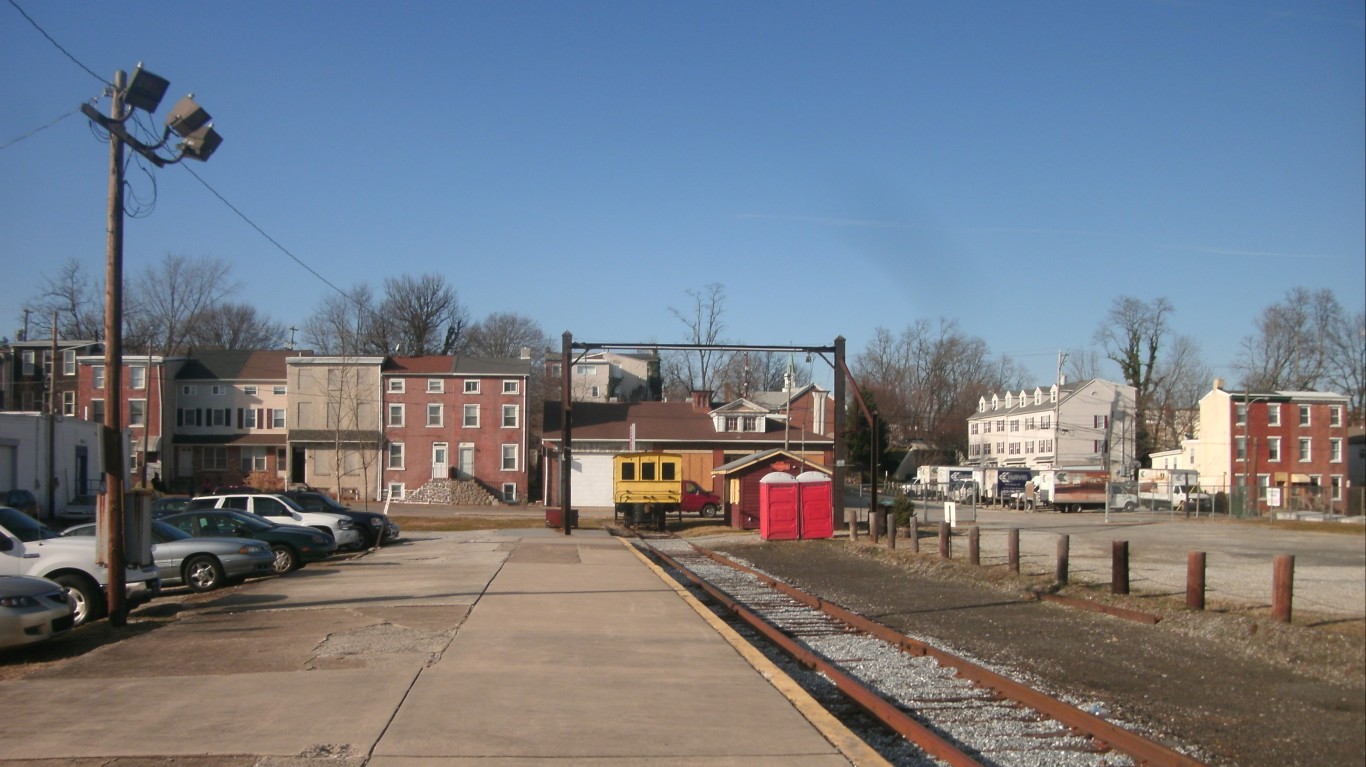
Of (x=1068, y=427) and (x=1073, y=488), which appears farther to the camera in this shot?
(x=1068, y=427)

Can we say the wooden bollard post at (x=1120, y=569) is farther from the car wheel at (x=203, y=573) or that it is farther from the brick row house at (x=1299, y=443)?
the car wheel at (x=203, y=573)

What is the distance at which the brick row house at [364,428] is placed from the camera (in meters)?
61.7

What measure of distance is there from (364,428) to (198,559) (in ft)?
150

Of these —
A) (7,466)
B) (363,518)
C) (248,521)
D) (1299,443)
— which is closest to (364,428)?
(7,466)

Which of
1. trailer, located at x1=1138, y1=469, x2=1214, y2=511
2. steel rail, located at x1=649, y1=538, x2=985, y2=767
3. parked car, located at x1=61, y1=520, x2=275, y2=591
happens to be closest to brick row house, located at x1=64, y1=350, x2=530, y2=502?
trailer, located at x1=1138, y1=469, x2=1214, y2=511

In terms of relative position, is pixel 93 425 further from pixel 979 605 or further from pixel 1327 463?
pixel 1327 463

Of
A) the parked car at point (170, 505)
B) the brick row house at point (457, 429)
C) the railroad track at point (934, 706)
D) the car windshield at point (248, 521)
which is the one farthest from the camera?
the brick row house at point (457, 429)

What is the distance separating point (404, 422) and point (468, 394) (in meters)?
4.07

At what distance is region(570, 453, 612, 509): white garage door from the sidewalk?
4505cm

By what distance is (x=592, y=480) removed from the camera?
60531 millimetres

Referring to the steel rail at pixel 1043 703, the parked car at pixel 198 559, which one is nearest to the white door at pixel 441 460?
the parked car at pixel 198 559

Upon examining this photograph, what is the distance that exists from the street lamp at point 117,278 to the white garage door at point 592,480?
47.2 m

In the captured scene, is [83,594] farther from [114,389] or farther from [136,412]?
[136,412]

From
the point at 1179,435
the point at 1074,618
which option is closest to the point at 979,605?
the point at 1074,618
